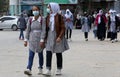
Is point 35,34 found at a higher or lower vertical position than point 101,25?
higher

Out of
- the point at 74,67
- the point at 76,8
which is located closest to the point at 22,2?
the point at 76,8

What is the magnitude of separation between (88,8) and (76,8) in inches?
59.3

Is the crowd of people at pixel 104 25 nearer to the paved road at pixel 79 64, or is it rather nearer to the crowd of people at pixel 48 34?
the paved road at pixel 79 64

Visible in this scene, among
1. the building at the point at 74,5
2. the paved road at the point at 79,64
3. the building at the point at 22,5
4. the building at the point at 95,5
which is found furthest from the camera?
the building at the point at 22,5

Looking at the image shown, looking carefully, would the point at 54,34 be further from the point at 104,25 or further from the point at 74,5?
the point at 74,5

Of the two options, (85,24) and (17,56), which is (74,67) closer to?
(17,56)

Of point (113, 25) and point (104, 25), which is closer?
point (113, 25)

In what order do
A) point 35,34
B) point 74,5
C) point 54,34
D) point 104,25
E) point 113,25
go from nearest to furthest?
point 54,34 < point 35,34 < point 113,25 < point 104,25 < point 74,5

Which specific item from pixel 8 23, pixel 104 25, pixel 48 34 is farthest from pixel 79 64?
pixel 8 23

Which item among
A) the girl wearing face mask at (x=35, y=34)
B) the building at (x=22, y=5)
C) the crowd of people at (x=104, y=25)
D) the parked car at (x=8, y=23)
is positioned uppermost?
the girl wearing face mask at (x=35, y=34)

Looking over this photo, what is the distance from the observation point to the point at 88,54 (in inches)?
657

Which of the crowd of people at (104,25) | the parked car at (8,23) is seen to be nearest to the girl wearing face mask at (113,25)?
the crowd of people at (104,25)

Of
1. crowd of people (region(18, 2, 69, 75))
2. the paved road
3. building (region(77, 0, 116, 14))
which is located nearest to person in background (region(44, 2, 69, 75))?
crowd of people (region(18, 2, 69, 75))

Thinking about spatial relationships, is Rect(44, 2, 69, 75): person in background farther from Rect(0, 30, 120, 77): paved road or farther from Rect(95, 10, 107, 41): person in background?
Rect(95, 10, 107, 41): person in background
